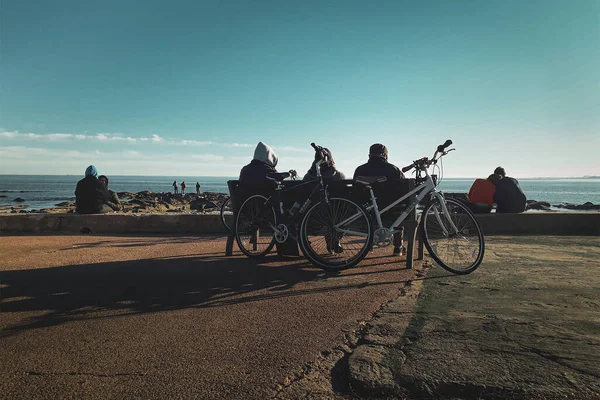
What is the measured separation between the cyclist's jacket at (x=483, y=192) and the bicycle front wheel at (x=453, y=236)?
4.56 m

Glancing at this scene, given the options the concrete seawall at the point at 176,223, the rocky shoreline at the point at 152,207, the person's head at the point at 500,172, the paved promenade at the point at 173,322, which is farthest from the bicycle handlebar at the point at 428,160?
the rocky shoreline at the point at 152,207

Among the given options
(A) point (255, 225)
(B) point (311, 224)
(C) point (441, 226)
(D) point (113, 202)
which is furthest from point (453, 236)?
(D) point (113, 202)

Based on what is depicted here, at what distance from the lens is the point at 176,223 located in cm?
795

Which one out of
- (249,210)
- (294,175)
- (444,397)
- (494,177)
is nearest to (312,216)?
(249,210)

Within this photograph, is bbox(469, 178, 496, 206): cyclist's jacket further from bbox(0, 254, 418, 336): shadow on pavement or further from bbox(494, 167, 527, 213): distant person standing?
bbox(0, 254, 418, 336): shadow on pavement

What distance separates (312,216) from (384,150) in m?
1.70

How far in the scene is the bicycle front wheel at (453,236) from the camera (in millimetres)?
4113

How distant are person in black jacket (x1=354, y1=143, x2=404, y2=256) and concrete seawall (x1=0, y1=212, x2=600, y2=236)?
3.05m

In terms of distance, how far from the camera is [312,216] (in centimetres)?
436

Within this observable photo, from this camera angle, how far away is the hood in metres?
5.52

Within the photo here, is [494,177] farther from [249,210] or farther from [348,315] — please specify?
[348,315]

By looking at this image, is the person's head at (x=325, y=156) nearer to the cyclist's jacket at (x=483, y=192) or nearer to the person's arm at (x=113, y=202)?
the cyclist's jacket at (x=483, y=192)

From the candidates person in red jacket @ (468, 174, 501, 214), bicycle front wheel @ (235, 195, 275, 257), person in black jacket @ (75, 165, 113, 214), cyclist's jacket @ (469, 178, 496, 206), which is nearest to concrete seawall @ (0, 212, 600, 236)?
person in black jacket @ (75, 165, 113, 214)

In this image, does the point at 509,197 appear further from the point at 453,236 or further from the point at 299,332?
the point at 299,332
